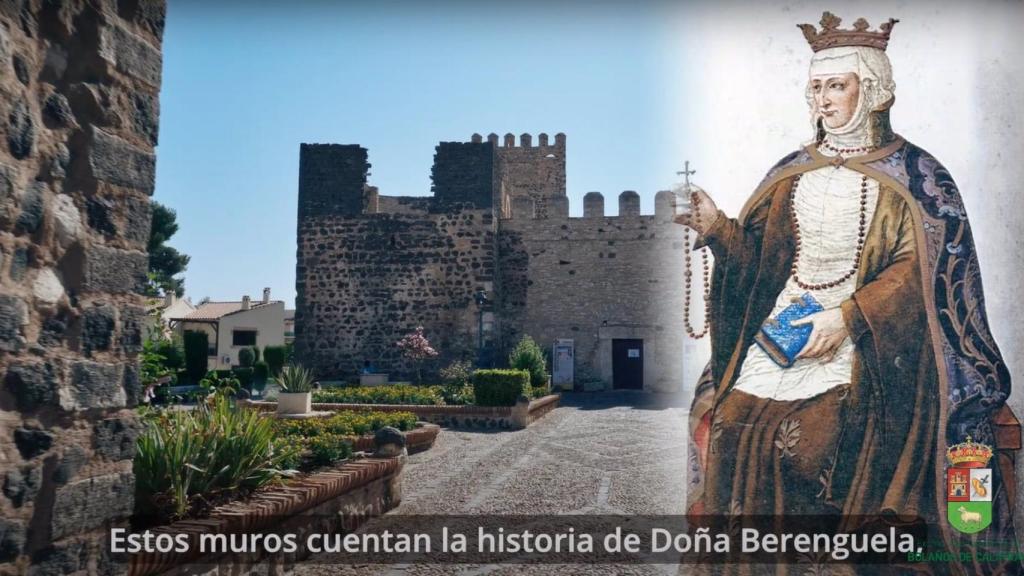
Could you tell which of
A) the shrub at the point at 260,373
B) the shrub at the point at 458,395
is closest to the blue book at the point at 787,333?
the shrub at the point at 458,395

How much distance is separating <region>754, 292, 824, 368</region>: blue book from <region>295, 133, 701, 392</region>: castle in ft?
46.3

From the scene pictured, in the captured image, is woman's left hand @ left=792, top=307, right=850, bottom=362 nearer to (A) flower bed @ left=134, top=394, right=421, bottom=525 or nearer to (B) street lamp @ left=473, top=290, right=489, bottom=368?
(A) flower bed @ left=134, top=394, right=421, bottom=525

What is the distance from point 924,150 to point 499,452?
6.58m

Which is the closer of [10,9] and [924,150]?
[10,9]

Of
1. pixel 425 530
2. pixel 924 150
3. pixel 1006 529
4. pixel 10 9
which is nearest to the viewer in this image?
pixel 10 9

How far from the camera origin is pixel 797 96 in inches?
152

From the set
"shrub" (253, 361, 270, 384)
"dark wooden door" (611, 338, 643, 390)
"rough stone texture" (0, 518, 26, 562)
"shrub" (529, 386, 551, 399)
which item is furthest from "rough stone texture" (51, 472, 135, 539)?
"shrub" (253, 361, 270, 384)

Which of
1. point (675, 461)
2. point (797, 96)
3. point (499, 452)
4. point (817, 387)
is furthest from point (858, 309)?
point (499, 452)

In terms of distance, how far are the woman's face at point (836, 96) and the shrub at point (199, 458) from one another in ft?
12.6

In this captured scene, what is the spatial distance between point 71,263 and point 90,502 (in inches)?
35.3

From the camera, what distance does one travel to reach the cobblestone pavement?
4500mm

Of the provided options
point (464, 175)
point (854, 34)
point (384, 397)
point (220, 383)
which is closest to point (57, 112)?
point (854, 34)

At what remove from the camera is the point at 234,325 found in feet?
113

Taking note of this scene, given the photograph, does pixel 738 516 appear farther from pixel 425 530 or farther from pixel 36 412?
pixel 36 412
